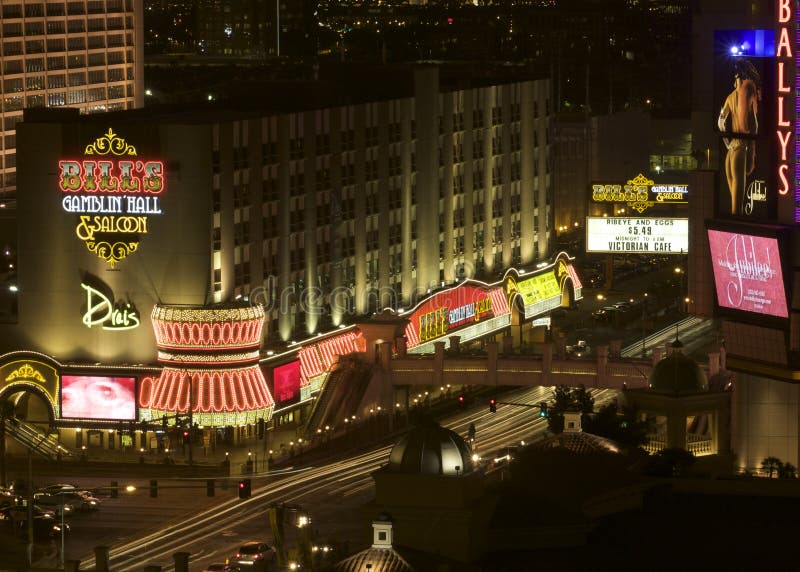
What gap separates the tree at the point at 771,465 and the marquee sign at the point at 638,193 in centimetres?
9293

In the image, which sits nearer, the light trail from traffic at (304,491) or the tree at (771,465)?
the tree at (771,465)

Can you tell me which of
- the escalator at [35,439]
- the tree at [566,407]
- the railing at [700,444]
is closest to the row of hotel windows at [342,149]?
the escalator at [35,439]

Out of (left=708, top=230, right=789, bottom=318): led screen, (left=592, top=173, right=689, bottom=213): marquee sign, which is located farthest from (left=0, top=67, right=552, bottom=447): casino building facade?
(left=592, top=173, right=689, bottom=213): marquee sign

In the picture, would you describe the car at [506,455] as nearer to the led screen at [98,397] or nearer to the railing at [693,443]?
the railing at [693,443]

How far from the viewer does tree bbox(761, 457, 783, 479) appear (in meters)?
101

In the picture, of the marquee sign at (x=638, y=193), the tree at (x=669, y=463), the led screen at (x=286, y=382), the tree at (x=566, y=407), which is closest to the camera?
the tree at (x=669, y=463)

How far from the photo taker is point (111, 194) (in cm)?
13225

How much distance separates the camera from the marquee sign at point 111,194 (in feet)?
431

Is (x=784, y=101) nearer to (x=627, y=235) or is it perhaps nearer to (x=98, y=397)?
(x=98, y=397)

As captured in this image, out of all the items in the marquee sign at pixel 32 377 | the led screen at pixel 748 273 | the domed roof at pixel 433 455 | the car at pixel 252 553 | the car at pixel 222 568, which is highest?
the led screen at pixel 748 273

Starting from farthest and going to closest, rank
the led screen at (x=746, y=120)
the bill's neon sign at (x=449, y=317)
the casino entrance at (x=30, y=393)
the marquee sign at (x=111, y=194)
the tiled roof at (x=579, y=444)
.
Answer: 1. the bill's neon sign at (x=449, y=317)
2. the marquee sign at (x=111, y=194)
3. the casino entrance at (x=30, y=393)
4. the led screen at (x=746, y=120)
5. the tiled roof at (x=579, y=444)

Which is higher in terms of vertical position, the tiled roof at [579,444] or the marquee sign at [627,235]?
the tiled roof at [579,444]

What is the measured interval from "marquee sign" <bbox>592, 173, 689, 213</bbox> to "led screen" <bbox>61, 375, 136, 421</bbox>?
2895 inches

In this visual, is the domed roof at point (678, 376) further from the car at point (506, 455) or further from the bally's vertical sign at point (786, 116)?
the bally's vertical sign at point (786, 116)
